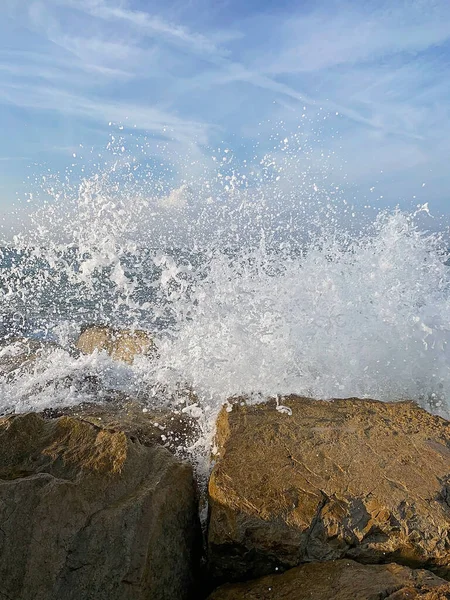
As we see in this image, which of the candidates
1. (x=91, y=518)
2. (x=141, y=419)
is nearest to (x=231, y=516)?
(x=91, y=518)

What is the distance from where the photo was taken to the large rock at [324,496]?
2205 millimetres

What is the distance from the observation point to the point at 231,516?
2262 mm

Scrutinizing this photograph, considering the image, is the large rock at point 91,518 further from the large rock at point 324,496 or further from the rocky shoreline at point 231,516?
the large rock at point 324,496

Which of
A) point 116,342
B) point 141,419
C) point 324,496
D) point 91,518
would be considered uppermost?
point 116,342

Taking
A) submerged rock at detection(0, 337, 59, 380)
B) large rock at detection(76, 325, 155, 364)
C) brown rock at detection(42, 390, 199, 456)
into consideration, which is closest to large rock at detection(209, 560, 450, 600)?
brown rock at detection(42, 390, 199, 456)

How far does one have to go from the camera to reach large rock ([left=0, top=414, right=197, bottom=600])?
1870mm

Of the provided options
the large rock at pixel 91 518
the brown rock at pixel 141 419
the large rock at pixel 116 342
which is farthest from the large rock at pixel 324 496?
the large rock at pixel 116 342

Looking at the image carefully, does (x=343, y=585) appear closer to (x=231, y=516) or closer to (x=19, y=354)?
(x=231, y=516)

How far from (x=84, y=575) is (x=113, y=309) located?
7.34 metres

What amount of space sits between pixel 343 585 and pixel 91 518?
1.13m

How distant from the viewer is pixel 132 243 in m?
5.66

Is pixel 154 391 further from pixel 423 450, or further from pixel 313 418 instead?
pixel 423 450

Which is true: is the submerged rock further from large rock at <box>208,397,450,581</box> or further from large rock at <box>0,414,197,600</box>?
large rock at <box>208,397,450,581</box>

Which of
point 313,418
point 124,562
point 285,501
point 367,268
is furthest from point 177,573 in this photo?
point 367,268
